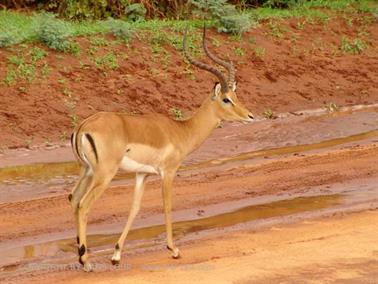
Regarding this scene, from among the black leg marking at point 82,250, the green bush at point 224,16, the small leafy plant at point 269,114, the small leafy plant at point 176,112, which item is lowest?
the small leafy plant at point 269,114

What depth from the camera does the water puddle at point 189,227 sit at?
35.8ft

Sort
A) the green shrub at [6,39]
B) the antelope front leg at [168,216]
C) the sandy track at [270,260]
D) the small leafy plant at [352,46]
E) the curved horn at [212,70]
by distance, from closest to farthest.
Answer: the sandy track at [270,260]
the antelope front leg at [168,216]
the curved horn at [212,70]
the green shrub at [6,39]
the small leafy plant at [352,46]

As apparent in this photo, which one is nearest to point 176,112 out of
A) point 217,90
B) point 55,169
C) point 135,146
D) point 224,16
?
point 55,169

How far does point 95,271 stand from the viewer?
10070 millimetres

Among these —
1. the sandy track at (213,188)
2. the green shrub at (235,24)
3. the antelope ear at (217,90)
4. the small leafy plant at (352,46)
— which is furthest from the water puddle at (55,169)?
the small leafy plant at (352,46)

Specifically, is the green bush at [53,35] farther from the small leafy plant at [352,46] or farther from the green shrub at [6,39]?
the small leafy plant at [352,46]

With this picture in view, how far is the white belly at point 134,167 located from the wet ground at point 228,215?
34.8 inches

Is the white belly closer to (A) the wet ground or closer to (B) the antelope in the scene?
(B) the antelope

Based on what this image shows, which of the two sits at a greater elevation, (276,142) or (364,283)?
(364,283)

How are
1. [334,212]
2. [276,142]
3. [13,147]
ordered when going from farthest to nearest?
[276,142], [13,147], [334,212]

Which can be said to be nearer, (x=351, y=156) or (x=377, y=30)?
(x=351, y=156)

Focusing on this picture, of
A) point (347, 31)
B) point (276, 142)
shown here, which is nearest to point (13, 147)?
point (276, 142)

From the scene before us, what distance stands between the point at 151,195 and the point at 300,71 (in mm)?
8919

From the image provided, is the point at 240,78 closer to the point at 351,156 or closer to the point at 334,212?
the point at 351,156
